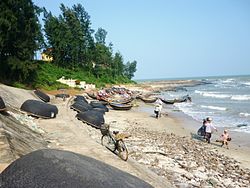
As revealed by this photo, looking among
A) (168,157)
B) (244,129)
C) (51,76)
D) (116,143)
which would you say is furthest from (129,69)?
(116,143)

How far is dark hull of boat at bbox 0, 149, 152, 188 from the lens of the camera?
13.5 ft

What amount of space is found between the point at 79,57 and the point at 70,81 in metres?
21.2

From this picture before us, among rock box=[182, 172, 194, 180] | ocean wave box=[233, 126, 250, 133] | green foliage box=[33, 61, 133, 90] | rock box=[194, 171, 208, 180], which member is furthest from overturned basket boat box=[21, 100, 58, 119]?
green foliage box=[33, 61, 133, 90]

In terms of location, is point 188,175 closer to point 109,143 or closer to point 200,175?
point 200,175

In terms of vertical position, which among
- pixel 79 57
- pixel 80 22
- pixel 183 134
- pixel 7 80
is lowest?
pixel 183 134

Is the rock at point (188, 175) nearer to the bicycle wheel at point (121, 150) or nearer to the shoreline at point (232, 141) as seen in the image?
the bicycle wheel at point (121, 150)

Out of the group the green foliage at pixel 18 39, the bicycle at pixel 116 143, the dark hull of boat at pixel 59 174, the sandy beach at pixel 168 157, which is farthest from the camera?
the green foliage at pixel 18 39

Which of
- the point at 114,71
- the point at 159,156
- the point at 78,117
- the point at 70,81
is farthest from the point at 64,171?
the point at 114,71

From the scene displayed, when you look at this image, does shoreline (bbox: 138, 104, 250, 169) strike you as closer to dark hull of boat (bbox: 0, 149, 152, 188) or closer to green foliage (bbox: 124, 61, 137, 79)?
dark hull of boat (bbox: 0, 149, 152, 188)

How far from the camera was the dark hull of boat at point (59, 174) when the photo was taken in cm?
412

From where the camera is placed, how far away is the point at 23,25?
113 ft

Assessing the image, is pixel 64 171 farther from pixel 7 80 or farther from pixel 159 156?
pixel 7 80

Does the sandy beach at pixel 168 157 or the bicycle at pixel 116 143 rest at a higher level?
the bicycle at pixel 116 143

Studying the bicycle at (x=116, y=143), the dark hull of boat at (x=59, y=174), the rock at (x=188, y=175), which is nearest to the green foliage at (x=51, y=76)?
the bicycle at (x=116, y=143)
